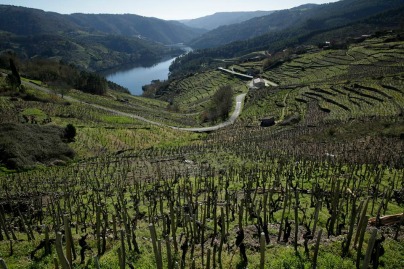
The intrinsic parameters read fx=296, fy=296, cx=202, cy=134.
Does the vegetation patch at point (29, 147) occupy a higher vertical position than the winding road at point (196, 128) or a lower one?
higher

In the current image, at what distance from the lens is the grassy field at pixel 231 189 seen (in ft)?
43.2

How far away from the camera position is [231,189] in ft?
77.2

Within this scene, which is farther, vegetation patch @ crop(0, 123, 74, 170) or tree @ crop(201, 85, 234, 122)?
tree @ crop(201, 85, 234, 122)

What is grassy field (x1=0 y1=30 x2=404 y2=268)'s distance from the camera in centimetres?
1316

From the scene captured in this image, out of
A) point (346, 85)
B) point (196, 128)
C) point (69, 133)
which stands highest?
point (346, 85)

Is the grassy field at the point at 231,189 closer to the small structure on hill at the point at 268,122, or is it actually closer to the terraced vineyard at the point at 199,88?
the small structure on hill at the point at 268,122

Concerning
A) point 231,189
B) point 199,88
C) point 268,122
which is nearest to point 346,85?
point 268,122

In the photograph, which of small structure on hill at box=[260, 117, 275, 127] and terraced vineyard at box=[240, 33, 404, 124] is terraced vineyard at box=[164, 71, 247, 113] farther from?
small structure on hill at box=[260, 117, 275, 127]

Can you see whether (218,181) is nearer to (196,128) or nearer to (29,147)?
(29,147)

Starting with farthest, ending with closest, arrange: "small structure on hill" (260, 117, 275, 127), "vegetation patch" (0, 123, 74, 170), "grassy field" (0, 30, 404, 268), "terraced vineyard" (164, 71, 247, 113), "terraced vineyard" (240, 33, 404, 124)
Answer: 1. "terraced vineyard" (164, 71, 247, 113)
2. "small structure on hill" (260, 117, 275, 127)
3. "terraced vineyard" (240, 33, 404, 124)
4. "vegetation patch" (0, 123, 74, 170)
5. "grassy field" (0, 30, 404, 268)

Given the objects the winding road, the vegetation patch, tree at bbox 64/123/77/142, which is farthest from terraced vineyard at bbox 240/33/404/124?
the vegetation patch

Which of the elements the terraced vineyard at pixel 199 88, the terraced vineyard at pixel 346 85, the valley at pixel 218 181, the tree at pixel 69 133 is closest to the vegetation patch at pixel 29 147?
the valley at pixel 218 181

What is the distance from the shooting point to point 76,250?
14.2 meters

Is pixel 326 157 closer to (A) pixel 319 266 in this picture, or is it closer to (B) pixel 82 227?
(A) pixel 319 266
